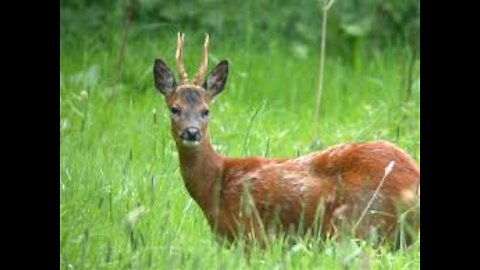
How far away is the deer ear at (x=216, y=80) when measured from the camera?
8.12 m

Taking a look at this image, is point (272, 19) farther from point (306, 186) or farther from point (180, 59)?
point (306, 186)

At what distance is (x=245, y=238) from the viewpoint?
24.2 ft

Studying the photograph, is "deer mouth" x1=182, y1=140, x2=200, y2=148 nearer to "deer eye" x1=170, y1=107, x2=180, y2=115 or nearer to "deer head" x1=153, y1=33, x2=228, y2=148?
Result: "deer head" x1=153, y1=33, x2=228, y2=148

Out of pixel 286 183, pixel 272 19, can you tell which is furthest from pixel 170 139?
pixel 272 19

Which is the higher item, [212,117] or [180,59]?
[180,59]

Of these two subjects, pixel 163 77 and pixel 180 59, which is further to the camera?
pixel 163 77

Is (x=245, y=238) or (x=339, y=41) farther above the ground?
(x=339, y=41)

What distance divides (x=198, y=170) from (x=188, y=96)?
375 mm

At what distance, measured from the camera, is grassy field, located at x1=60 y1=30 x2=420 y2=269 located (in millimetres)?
6699

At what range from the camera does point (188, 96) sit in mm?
7918

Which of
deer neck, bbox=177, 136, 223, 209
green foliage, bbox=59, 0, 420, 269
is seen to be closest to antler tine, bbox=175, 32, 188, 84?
deer neck, bbox=177, 136, 223, 209

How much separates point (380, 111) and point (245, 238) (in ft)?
11.7
